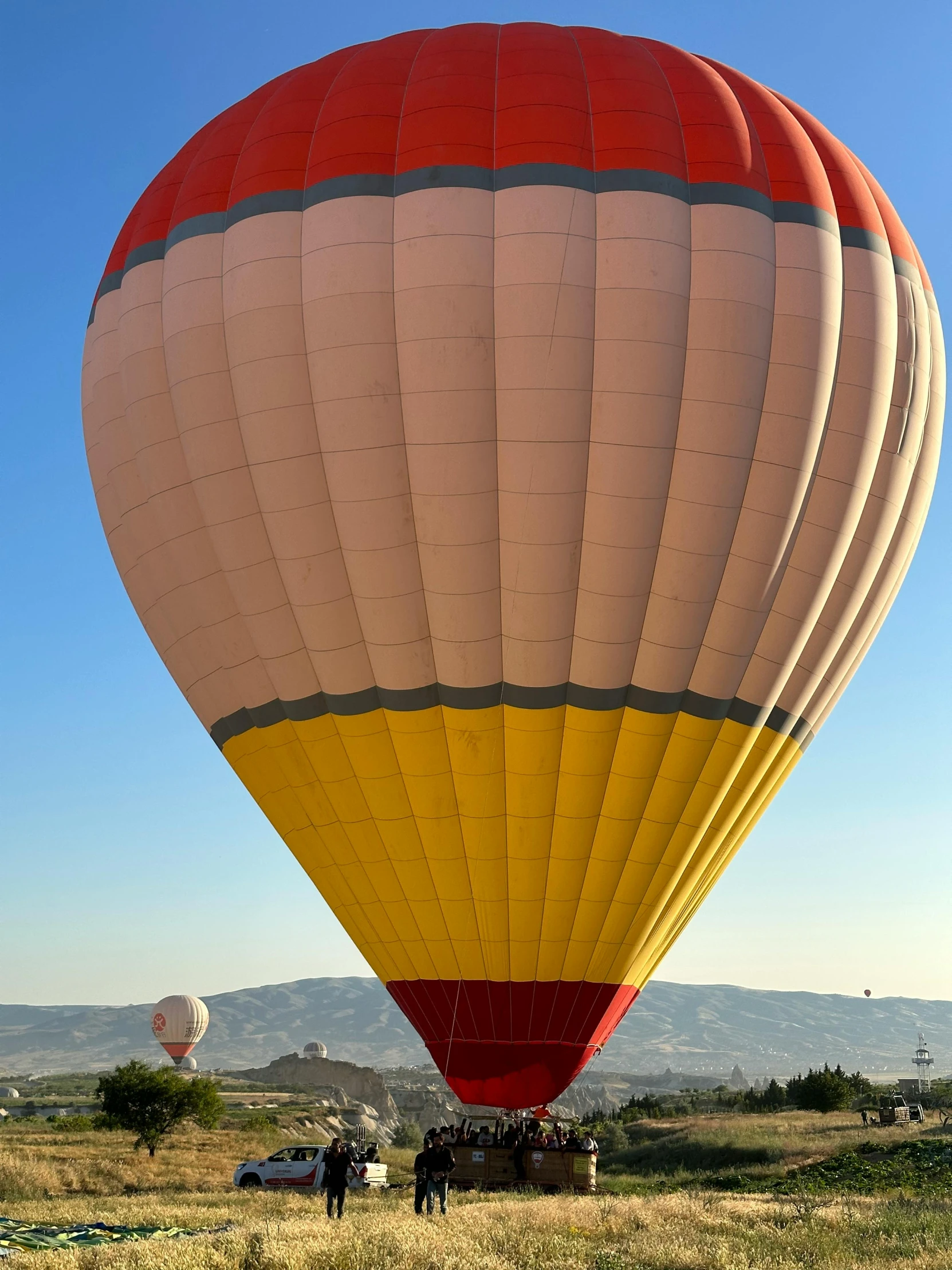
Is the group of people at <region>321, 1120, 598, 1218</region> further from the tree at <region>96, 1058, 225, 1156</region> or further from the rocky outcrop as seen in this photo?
the rocky outcrop

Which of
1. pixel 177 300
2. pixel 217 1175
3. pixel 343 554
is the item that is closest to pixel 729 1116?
pixel 217 1175

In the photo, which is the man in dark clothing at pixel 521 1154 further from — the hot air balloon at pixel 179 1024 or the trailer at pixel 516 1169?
the hot air balloon at pixel 179 1024

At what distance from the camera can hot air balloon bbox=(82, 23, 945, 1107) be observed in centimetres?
1479

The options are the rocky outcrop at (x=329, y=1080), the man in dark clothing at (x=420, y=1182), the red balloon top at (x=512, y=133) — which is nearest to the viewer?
the man in dark clothing at (x=420, y=1182)

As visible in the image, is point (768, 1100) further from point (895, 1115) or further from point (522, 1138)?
point (522, 1138)

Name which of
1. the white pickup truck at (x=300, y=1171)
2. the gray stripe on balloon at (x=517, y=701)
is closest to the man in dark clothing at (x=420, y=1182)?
the gray stripe on balloon at (x=517, y=701)

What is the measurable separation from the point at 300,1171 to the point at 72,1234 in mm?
9404

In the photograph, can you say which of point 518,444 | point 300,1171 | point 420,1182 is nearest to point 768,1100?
point 300,1171

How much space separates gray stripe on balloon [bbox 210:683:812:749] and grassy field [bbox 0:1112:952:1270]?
6.17 meters

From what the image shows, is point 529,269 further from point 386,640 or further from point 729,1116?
point 729,1116

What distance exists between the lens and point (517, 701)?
1534 cm

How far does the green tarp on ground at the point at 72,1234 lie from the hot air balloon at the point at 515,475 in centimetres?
414

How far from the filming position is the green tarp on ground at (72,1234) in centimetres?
1197

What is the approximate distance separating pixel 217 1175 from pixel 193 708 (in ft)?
51.7
